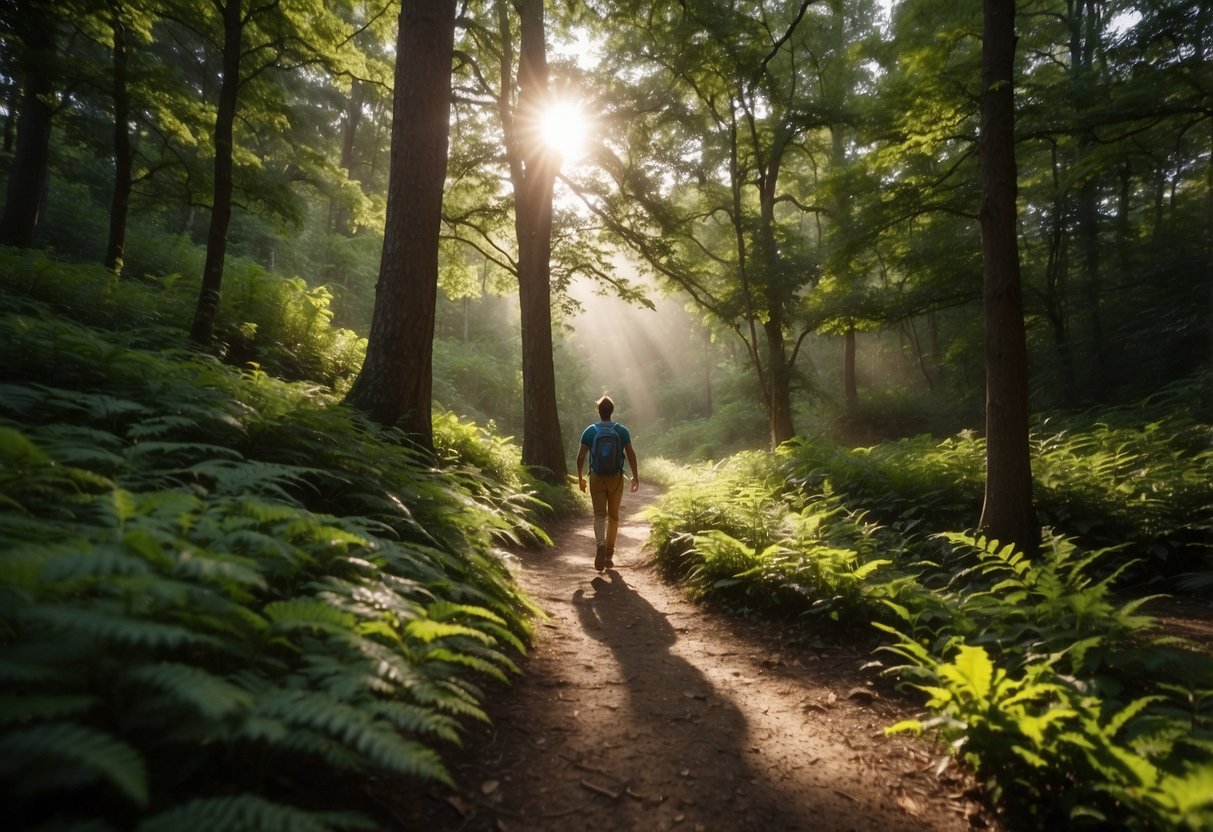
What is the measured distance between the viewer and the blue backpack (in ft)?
22.6

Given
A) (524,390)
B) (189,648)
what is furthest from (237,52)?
(189,648)

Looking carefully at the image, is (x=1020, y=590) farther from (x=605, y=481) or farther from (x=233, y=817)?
(x=233, y=817)

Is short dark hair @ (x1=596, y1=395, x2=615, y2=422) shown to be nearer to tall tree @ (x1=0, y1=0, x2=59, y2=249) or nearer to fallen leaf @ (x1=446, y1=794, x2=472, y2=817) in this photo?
fallen leaf @ (x1=446, y1=794, x2=472, y2=817)

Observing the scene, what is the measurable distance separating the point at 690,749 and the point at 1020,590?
3.09 meters

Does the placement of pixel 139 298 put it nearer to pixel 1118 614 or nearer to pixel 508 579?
pixel 508 579

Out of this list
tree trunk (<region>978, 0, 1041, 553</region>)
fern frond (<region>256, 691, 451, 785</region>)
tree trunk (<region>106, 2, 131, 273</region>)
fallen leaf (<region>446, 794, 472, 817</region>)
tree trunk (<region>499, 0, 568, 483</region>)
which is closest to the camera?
fern frond (<region>256, 691, 451, 785</region>)

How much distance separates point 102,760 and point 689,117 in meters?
13.3

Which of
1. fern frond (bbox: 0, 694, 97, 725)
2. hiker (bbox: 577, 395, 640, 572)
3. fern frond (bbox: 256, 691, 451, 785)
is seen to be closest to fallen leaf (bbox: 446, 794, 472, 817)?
fern frond (bbox: 256, 691, 451, 785)

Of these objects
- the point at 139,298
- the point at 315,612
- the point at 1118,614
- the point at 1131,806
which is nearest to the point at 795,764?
the point at 1131,806

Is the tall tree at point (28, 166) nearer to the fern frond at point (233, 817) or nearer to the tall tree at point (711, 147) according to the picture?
the tall tree at point (711, 147)

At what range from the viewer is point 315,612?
1.96m

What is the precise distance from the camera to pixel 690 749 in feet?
9.45

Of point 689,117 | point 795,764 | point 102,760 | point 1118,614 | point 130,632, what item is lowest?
point 795,764

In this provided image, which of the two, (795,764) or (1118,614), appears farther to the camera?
(1118,614)
